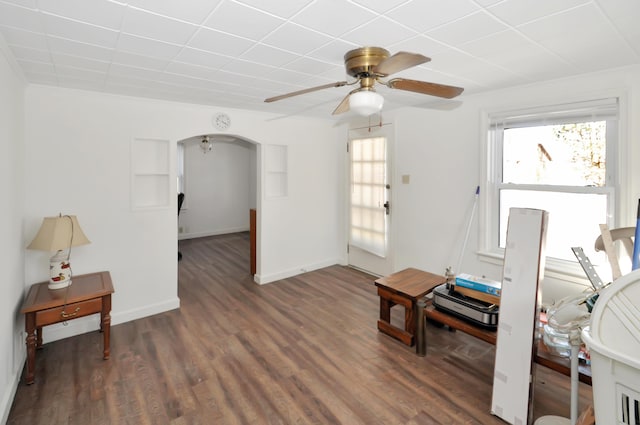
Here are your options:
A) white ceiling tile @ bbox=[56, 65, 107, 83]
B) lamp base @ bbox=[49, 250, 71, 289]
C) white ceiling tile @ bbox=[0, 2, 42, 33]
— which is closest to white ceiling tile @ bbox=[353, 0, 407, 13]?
white ceiling tile @ bbox=[0, 2, 42, 33]

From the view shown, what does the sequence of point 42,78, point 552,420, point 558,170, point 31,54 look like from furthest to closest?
point 558,170 → point 42,78 → point 31,54 → point 552,420

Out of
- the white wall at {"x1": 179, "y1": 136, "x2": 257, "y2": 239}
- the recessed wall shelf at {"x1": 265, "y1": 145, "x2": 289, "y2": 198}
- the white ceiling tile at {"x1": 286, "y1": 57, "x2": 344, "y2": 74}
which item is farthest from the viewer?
the white wall at {"x1": 179, "y1": 136, "x2": 257, "y2": 239}

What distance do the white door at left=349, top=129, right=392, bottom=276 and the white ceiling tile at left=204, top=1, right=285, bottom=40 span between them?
9.17 feet

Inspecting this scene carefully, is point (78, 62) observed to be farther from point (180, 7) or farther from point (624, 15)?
point (624, 15)

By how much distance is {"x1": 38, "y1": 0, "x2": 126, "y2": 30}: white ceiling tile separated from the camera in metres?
1.48

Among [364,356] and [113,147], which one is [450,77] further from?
[113,147]

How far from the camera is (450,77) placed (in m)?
2.67

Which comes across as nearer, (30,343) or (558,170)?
(30,343)

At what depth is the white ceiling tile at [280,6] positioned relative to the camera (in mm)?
1485

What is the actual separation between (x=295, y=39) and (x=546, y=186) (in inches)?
104

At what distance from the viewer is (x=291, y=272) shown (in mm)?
4664

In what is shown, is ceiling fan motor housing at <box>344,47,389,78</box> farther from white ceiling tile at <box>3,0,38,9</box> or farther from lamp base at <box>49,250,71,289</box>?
lamp base at <box>49,250,71,289</box>

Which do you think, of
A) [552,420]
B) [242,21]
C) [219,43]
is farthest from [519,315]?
[219,43]

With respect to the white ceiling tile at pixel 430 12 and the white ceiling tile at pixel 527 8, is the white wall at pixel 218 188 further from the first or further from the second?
the white ceiling tile at pixel 527 8
